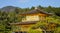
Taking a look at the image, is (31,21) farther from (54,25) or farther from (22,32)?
(54,25)

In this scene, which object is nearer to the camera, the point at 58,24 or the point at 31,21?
the point at 58,24

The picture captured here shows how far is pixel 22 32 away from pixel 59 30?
257 inches

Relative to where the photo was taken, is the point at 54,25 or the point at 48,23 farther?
the point at 54,25

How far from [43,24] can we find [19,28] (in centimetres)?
626

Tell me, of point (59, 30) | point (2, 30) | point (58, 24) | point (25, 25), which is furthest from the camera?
point (2, 30)

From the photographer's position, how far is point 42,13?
20.8 m

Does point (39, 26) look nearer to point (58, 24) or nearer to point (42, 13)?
point (58, 24)

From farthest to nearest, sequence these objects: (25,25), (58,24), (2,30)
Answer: (2,30) < (25,25) < (58,24)

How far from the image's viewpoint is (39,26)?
15.1 meters

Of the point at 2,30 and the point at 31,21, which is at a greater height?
the point at 31,21

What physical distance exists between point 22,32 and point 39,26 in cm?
579

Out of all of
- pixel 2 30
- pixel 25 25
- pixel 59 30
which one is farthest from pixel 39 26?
pixel 2 30

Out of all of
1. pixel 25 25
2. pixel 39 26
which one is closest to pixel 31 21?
pixel 25 25

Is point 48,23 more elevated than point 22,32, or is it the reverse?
point 48,23
